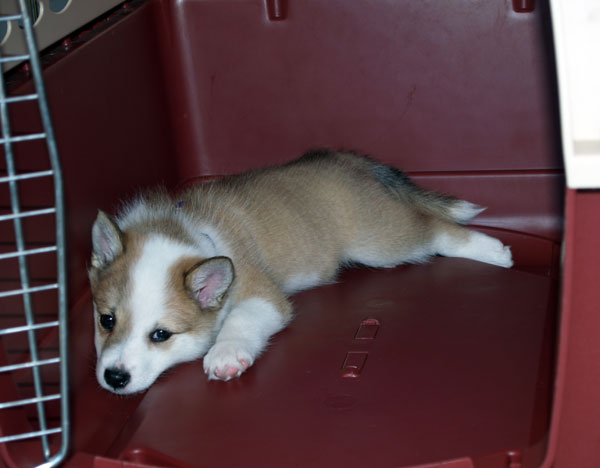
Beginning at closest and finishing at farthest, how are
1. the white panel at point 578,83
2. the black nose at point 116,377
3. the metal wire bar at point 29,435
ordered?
the white panel at point 578,83 → the metal wire bar at point 29,435 → the black nose at point 116,377

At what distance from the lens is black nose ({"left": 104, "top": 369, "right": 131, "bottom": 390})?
199 cm

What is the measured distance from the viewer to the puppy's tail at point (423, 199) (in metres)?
2.79

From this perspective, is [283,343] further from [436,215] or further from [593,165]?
[593,165]

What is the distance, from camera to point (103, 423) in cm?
199

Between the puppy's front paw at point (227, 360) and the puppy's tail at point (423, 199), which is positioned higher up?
the puppy's tail at point (423, 199)

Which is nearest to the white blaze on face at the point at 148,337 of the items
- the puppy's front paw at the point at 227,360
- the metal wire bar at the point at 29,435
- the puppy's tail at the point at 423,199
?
the puppy's front paw at the point at 227,360

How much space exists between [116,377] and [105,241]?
412 millimetres

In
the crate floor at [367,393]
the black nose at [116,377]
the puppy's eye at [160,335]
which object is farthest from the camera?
the puppy's eye at [160,335]

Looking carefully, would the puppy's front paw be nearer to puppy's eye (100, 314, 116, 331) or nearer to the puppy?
the puppy

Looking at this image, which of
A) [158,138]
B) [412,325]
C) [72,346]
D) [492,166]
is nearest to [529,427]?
[412,325]

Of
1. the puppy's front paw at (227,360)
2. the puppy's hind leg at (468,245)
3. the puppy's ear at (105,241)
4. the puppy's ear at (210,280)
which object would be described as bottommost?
the puppy's front paw at (227,360)

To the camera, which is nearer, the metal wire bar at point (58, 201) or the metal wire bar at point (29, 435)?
the metal wire bar at point (58, 201)

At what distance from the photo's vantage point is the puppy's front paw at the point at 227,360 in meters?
2.02

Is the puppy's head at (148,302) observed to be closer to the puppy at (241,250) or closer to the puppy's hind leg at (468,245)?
the puppy at (241,250)
